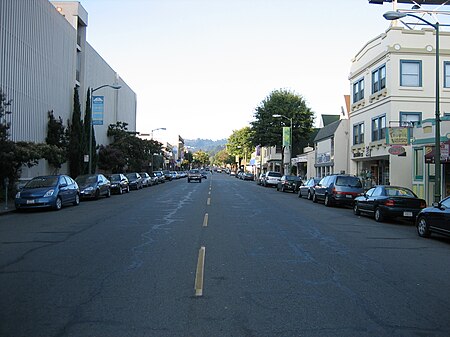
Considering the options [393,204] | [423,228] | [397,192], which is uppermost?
[397,192]

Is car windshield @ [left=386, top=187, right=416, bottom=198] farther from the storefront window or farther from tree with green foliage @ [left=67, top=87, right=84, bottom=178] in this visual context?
tree with green foliage @ [left=67, top=87, right=84, bottom=178]

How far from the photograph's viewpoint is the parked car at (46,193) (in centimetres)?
1839

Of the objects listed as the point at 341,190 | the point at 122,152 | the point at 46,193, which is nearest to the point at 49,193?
the point at 46,193

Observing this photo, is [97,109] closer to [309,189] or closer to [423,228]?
[309,189]

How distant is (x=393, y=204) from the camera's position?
1627cm

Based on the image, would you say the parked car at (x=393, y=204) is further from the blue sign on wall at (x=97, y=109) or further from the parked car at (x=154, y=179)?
the parked car at (x=154, y=179)

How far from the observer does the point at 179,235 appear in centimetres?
1169

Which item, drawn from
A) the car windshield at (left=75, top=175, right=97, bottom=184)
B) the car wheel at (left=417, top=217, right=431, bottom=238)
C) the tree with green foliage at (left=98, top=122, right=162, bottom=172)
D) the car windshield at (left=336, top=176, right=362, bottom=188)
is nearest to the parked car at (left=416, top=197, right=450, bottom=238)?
the car wheel at (left=417, top=217, right=431, bottom=238)

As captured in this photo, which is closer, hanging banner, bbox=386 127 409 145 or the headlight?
the headlight

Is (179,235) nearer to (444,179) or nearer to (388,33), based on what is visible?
(444,179)

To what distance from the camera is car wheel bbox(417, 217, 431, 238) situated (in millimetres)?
12781

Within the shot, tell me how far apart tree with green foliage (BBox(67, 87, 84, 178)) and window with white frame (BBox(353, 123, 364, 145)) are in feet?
71.7

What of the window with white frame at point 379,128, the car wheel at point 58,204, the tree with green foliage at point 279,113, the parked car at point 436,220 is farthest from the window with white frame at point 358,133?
the car wheel at point 58,204

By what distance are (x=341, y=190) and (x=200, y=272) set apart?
54.5 feet
